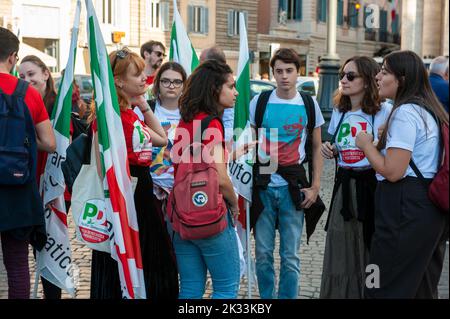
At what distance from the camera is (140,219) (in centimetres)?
441

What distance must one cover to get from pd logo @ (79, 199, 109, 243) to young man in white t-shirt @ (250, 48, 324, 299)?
4.04 ft

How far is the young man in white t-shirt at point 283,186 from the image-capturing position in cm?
498

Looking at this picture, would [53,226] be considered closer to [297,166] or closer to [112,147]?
[112,147]

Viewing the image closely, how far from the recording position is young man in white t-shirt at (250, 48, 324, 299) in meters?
4.98

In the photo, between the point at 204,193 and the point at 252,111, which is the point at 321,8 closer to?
the point at 252,111

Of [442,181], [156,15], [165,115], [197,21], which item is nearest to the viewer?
[442,181]

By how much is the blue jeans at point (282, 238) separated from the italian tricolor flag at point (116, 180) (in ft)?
3.65

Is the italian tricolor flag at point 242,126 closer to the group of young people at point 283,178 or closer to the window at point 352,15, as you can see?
the group of young people at point 283,178

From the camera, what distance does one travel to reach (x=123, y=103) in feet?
14.4

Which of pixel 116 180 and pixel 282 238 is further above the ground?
pixel 116 180

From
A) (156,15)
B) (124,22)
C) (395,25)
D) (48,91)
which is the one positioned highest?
(395,25)

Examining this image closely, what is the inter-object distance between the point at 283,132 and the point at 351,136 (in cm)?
49

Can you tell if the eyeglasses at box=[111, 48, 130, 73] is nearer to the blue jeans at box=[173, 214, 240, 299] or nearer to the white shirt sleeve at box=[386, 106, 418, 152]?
the blue jeans at box=[173, 214, 240, 299]

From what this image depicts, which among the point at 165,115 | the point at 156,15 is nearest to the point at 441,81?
the point at 165,115
